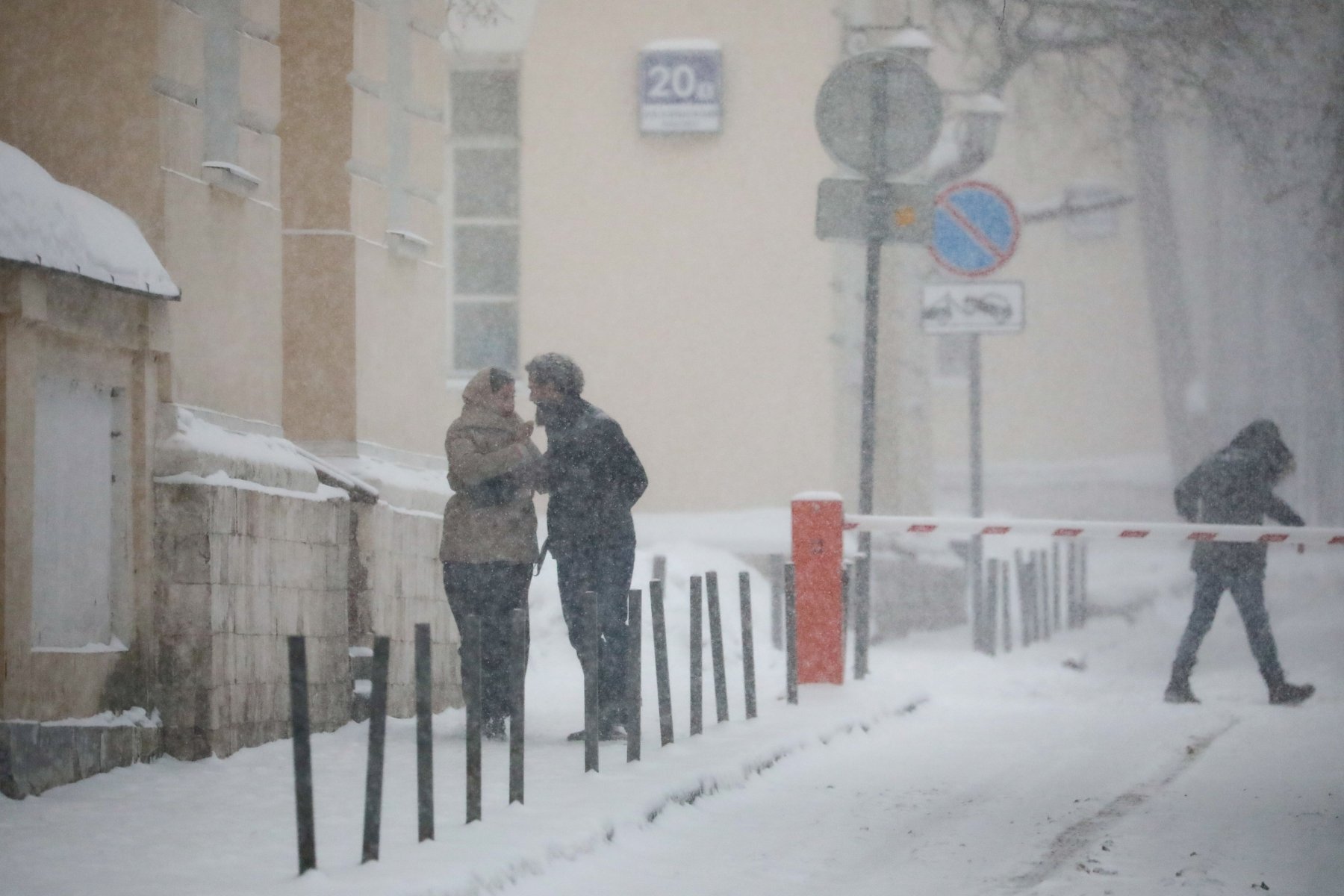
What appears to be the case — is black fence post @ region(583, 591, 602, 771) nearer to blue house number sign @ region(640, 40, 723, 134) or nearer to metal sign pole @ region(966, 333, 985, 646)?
metal sign pole @ region(966, 333, 985, 646)

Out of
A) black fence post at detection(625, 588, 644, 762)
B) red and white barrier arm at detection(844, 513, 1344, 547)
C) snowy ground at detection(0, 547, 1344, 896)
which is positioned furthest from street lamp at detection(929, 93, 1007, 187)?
black fence post at detection(625, 588, 644, 762)

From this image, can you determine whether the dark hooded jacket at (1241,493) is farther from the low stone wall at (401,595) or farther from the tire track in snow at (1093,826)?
the low stone wall at (401,595)

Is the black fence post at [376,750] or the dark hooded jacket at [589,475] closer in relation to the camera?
the black fence post at [376,750]

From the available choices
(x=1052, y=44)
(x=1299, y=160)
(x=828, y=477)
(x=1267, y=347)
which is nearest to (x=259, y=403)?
(x=828, y=477)

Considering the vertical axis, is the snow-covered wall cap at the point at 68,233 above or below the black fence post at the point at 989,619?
above

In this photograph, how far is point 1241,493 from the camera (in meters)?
13.7

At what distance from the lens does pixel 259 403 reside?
10961mm

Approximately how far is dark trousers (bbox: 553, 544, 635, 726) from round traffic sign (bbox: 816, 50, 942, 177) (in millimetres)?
3779

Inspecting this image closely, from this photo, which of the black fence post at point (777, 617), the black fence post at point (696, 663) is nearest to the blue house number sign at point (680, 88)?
the black fence post at point (777, 617)

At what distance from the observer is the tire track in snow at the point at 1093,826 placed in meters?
7.08

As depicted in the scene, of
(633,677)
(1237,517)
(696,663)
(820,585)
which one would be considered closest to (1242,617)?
(1237,517)

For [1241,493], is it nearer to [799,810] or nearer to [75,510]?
[799,810]

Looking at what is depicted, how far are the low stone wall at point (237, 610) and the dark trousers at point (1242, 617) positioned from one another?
5350 millimetres

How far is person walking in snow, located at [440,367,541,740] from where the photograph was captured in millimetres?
10172
